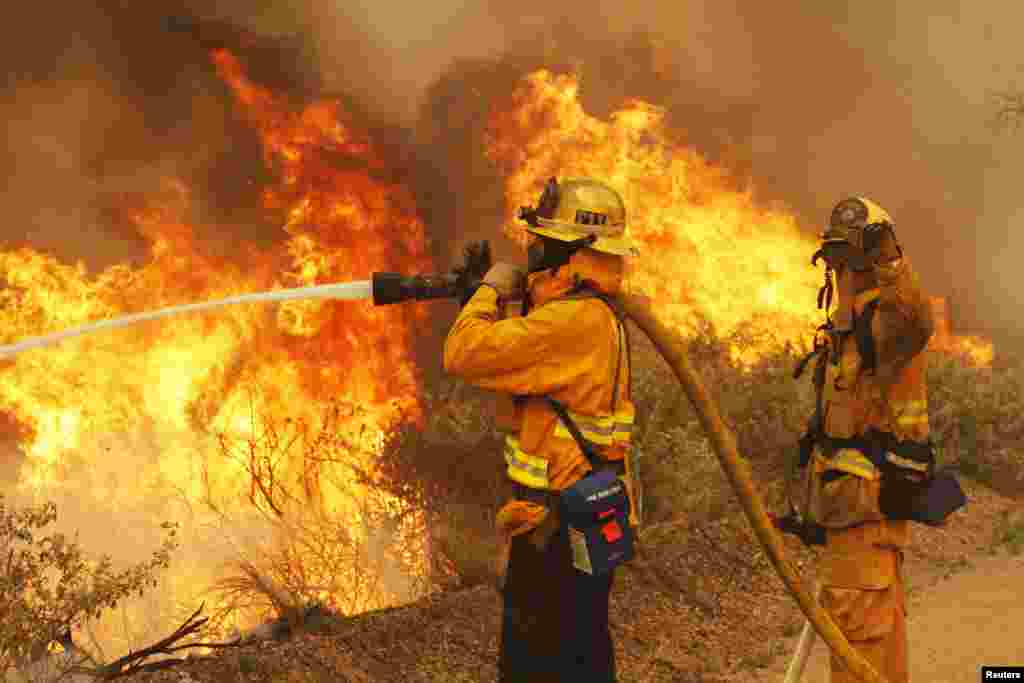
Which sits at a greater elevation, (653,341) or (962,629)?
(653,341)

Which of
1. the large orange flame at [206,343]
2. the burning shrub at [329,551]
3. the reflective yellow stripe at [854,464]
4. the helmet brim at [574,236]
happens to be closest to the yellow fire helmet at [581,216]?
the helmet brim at [574,236]

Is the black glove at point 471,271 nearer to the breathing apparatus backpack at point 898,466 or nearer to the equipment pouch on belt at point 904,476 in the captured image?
the breathing apparatus backpack at point 898,466

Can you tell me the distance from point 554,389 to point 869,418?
4.92 feet

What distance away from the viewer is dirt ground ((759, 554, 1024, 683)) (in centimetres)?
516

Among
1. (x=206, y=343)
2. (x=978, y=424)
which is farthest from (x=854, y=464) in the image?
(x=206, y=343)

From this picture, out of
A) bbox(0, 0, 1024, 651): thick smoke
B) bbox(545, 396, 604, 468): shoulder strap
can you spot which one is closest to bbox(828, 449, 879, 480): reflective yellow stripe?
bbox(545, 396, 604, 468): shoulder strap

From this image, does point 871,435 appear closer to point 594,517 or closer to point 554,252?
point 594,517

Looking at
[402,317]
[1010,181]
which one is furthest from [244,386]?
[1010,181]

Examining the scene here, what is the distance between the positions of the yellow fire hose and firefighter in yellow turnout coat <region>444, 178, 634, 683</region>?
212mm

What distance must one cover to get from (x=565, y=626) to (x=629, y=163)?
1004 centimetres

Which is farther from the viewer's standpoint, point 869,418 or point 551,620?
point 869,418

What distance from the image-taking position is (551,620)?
3.35 meters

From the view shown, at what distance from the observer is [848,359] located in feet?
13.1

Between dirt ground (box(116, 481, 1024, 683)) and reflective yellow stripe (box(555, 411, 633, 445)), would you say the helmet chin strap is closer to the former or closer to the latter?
reflective yellow stripe (box(555, 411, 633, 445))
